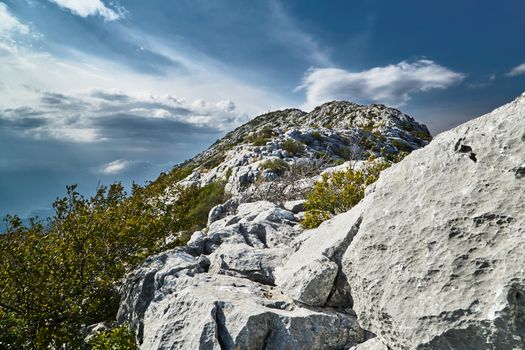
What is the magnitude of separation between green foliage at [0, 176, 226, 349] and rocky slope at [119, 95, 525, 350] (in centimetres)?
296

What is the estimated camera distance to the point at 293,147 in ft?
137

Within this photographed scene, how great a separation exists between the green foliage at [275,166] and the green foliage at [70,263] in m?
18.1

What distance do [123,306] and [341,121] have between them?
288 feet

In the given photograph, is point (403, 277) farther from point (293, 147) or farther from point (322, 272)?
point (293, 147)

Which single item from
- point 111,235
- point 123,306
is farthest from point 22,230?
point 123,306

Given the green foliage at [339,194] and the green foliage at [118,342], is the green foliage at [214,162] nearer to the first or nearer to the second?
the green foliage at [339,194]

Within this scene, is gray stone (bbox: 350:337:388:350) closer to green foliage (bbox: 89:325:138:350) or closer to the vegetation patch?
green foliage (bbox: 89:325:138:350)

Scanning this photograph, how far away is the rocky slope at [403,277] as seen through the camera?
434 centimetres

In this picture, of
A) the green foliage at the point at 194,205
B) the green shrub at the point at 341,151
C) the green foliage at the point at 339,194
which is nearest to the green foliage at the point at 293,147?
the green shrub at the point at 341,151

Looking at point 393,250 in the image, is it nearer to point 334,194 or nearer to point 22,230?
point 334,194

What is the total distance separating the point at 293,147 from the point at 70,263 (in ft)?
109

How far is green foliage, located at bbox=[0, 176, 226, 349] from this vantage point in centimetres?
980

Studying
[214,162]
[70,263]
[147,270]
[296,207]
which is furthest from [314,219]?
[214,162]

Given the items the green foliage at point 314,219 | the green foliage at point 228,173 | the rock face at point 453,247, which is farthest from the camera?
the green foliage at point 228,173
